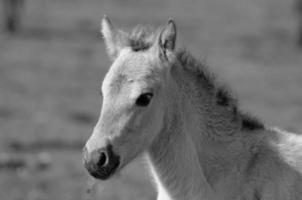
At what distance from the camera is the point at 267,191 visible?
5480 millimetres

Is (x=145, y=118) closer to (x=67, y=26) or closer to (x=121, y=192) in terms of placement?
(x=121, y=192)

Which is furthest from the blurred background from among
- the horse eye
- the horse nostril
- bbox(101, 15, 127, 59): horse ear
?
bbox(101, 15, 127, 59): horse ear

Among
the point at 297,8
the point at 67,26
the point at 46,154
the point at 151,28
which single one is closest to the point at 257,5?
the point at 297,8

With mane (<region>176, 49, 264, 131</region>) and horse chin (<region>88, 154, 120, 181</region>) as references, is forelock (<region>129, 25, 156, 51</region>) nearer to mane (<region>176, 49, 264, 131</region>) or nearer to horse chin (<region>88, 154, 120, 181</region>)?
mane (<region>176, 49, 264, 131</region>)

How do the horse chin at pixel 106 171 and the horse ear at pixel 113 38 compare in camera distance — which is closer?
the horse chin at pixel 106 171

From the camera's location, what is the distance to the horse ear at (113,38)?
19.2ft

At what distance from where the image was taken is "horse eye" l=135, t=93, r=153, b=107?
17.5 feet

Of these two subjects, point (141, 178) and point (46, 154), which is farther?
point (46, 154)

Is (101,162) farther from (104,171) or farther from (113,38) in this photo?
(113,38)

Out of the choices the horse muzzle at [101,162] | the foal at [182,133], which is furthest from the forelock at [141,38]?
the horse muzzle at [101,162]

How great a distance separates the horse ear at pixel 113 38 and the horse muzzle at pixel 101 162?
39.9 inches

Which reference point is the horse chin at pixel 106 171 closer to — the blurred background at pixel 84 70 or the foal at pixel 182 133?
the foal at pixel 182 133

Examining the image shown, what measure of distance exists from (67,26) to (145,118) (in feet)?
75.1

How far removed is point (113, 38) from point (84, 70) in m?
16.2
